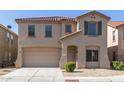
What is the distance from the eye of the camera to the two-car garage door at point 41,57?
31.5m

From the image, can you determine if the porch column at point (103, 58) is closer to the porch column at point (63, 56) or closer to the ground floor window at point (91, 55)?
the ground floor window at point (91, 55)

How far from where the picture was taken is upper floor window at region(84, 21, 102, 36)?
29.3 m

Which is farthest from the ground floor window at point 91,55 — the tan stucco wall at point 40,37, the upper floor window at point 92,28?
the tan stucco wall at point 40,37

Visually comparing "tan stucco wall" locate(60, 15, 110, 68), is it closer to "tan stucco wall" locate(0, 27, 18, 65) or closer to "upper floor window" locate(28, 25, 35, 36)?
"upper floor window" locate(28, 25, 35, 36)

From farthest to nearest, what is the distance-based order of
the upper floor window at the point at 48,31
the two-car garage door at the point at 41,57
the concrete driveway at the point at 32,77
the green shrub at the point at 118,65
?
the two-car garage door at the point at 41,57 < the upper floor window at the point at 48,31 < the green shrub at the point at 118,65 < the concrete driveway at the point at 32,77

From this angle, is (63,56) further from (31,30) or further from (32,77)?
(32,77)

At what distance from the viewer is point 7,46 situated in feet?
120

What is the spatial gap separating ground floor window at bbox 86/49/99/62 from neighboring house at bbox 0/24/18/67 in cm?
1144

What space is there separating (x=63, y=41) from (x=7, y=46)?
11.2 meters

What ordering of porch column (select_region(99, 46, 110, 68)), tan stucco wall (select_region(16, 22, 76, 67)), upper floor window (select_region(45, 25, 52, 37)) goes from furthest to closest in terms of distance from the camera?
upper floor window (select_region(45, 25, 52, 37)), tan stucco wall (select_region(16, 22, 76, 67)), porch column (select_region(99, 46, 110, 68))

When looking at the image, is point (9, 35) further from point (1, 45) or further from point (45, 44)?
point (45, 44)

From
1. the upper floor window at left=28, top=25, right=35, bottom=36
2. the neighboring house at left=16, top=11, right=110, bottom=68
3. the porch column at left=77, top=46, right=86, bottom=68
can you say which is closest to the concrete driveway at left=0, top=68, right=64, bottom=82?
the porch column at left=77, top=46, right=86, bottom=68

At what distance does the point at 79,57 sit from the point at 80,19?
4.52 meters
